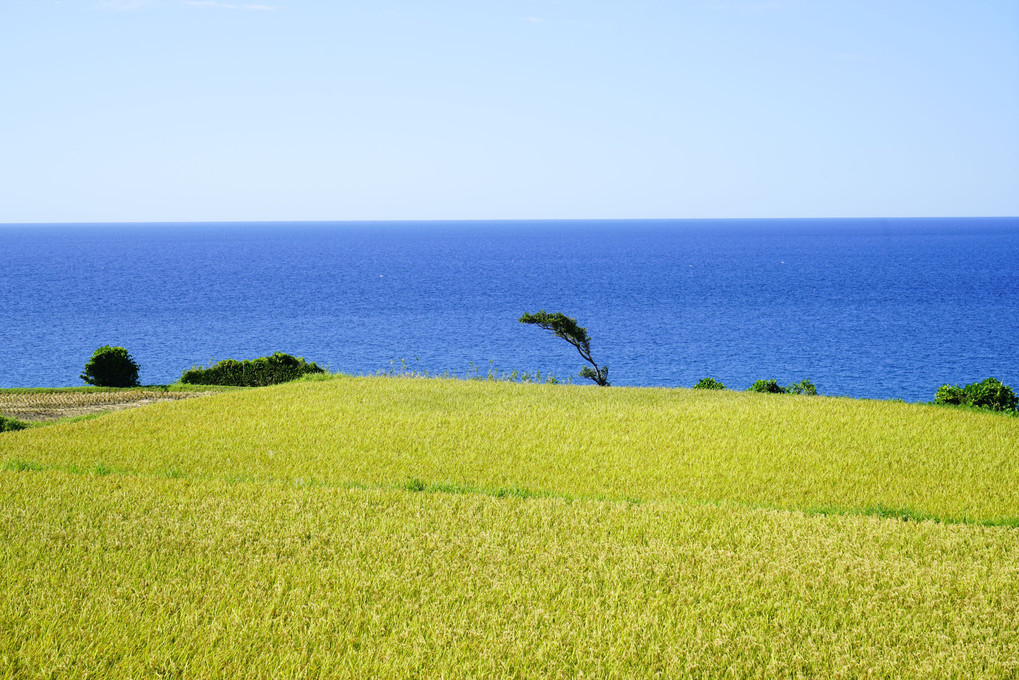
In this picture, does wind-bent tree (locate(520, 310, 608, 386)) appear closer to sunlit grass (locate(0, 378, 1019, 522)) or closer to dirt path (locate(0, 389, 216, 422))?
sunlit grass (locate(0, 378, 1019, 522))

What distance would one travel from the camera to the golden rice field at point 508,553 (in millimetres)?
7488

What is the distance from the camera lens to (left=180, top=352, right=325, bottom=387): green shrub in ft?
118

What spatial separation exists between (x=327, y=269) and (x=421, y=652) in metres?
169

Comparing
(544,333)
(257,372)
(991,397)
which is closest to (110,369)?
(257,372)

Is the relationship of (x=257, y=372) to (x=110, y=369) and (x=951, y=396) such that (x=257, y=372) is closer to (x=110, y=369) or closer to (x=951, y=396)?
(x=110, y=369)

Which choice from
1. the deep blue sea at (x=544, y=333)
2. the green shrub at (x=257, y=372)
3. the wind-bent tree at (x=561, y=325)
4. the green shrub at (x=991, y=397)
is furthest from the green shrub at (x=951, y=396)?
the deep blue sea at (x=544, y=333)

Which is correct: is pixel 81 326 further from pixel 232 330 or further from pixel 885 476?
pixel 885 476

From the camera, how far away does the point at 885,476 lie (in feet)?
51.5

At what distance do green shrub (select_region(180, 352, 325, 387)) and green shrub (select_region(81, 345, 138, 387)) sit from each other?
9.03 ft

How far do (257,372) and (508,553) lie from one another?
97.5 ft

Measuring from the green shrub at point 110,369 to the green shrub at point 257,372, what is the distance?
2751 millimetres

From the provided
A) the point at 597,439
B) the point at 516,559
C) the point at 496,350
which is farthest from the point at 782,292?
the point at 516,559

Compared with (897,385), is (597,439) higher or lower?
higher

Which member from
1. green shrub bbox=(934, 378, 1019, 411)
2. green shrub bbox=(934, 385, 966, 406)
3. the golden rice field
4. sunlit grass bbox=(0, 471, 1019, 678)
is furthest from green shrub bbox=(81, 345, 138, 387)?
green shrub bbox=(934, 378, 1019, 411)
